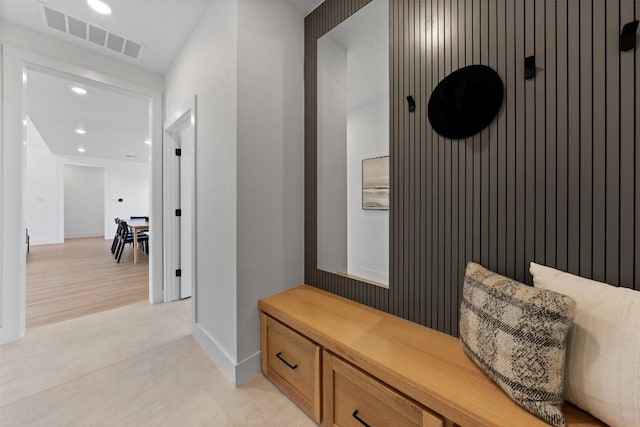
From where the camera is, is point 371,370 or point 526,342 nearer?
point 526,342

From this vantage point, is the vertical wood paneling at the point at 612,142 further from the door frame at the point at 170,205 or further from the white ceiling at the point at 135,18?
the door frame at the point at 170,205

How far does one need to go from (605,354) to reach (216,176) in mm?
2043

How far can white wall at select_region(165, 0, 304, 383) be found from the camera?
63.7 inches

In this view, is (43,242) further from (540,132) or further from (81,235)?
(540,132)

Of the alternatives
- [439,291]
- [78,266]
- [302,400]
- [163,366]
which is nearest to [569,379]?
[439,291]

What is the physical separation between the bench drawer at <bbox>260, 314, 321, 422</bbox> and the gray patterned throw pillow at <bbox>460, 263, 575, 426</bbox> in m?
0.78

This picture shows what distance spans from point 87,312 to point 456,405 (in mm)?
3464

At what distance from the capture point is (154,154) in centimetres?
283

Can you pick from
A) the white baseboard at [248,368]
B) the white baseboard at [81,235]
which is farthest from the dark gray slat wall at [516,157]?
the white baseboard at [81,235]

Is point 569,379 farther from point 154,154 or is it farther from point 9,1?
point 9,1

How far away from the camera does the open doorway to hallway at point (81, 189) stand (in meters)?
2.96

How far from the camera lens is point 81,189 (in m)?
8.47

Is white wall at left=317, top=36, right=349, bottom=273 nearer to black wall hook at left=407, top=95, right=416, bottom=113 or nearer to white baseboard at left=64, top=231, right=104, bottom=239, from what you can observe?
black wall hook at left=407, top=95, right=416, bottom=113

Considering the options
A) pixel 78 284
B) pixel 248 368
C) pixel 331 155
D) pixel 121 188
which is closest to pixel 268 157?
pixel 331 155
